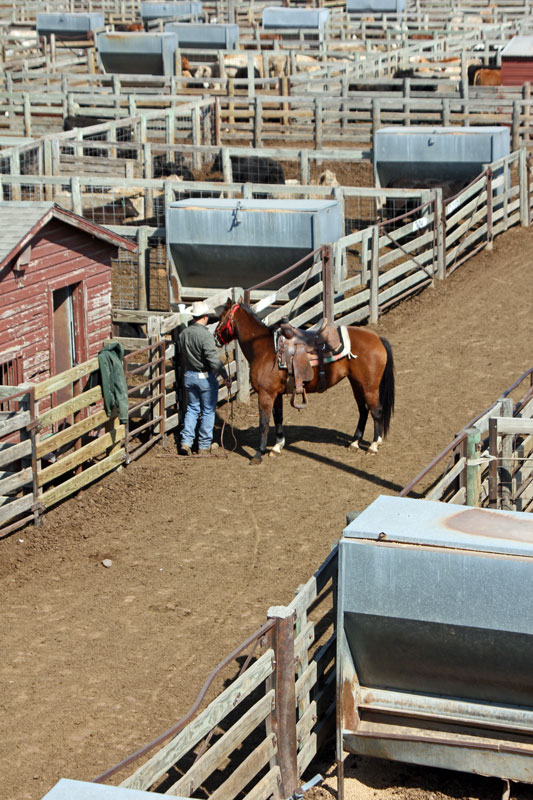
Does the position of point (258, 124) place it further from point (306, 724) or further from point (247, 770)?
point (247, 770)

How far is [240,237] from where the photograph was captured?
1738 centimetres

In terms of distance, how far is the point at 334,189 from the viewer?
1925cm

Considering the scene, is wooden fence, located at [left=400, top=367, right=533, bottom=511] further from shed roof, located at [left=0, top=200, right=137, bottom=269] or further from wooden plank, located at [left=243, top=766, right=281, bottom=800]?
shed roof, located at [left=0, top=200, right=137, bottom=269]

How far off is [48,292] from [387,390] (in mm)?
4217

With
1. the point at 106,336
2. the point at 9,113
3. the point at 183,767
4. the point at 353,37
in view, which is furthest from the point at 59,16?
the point at 183,767

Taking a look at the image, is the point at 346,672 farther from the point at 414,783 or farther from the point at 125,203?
the point at 125,203

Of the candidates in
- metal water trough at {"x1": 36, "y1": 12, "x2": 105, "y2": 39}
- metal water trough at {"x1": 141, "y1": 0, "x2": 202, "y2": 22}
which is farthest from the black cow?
metal water trough at {"x1": 141, "y1": 0, "x2": 202, "y2": 22}

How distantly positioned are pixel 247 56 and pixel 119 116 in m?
9.97

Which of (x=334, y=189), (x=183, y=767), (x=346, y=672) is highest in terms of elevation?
(x=334, y=189)

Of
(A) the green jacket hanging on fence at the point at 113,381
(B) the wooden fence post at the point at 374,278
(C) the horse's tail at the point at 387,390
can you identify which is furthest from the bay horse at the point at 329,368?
(B) the wooden fence post at the point at 374,278

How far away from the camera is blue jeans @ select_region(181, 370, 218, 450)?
13.7 m

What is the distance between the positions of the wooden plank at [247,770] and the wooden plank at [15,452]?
16.6 ft

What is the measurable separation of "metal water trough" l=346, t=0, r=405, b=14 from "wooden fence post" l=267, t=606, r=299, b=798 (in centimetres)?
4854

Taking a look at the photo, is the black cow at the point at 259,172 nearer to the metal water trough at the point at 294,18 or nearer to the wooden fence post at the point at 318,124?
the wooden fence post at the point at 318,124
